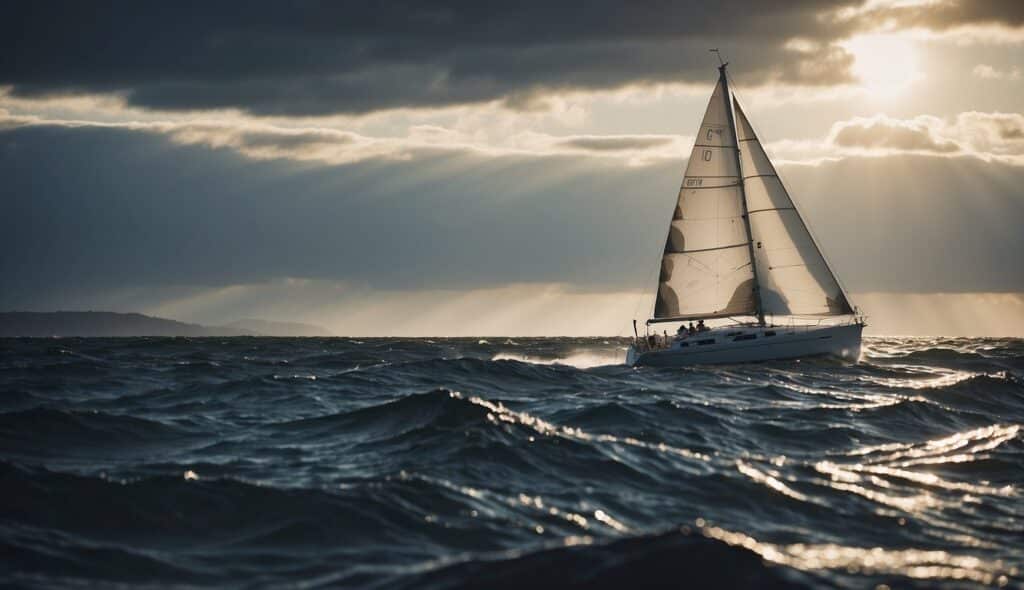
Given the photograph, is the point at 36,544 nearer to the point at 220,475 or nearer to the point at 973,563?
the point at 220,475

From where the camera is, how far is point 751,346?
58.6 m

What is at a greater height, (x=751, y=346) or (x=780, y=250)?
(x=780, y=250)

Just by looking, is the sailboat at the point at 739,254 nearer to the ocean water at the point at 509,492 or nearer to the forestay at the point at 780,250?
the forestay at the point at 780,250

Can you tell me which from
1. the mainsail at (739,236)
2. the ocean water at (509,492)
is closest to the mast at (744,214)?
the mainsail at (739,236)

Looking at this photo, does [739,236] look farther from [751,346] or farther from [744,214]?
[751,346]

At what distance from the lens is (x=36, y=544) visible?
634 inches

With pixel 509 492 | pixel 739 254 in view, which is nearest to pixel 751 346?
pixel 739 254

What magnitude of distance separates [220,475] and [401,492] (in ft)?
13.4

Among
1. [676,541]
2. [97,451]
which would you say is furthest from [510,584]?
[97,451]

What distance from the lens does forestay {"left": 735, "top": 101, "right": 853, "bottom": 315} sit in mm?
61438

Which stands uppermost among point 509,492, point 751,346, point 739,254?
point 739,254

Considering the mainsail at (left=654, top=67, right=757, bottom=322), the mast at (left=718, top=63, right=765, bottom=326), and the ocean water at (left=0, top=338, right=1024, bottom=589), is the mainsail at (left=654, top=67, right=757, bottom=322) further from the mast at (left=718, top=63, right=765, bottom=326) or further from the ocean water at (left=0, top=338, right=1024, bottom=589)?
the ocean water at (left=0, top=338, right=1024, bottom=589)

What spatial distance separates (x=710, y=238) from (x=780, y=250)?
4015mm

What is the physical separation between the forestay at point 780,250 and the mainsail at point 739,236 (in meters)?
0.06
